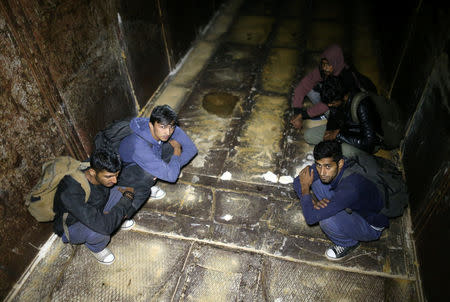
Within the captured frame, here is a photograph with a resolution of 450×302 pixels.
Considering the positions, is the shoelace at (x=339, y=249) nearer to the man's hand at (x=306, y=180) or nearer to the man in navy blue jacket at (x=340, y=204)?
the man in navy blue jacket at (x=340, y=204)

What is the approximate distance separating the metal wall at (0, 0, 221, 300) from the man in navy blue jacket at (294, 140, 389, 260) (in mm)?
2602

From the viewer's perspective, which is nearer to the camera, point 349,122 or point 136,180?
point 136,180

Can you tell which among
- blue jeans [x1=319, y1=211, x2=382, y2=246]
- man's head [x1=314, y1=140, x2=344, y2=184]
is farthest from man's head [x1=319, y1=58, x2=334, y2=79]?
blue jeans [x1=319, y1=211, x2=382, y2=246]

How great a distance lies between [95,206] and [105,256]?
0.62m

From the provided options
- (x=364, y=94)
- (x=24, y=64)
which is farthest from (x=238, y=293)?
(x=24, y=64)

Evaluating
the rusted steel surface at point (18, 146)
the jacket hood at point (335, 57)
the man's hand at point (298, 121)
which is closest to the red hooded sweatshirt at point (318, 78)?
the jacket hood at point (335, 57)

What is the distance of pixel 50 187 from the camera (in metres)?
2.45

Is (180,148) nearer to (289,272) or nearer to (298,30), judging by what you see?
(289,272)

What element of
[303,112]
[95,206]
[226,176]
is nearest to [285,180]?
[226,176]

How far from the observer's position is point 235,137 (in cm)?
423

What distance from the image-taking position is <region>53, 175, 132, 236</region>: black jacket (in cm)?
240

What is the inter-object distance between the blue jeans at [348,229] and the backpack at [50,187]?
89.1 inches

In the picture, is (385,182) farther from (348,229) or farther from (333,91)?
(333,91)

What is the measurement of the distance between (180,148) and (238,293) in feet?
5.29
